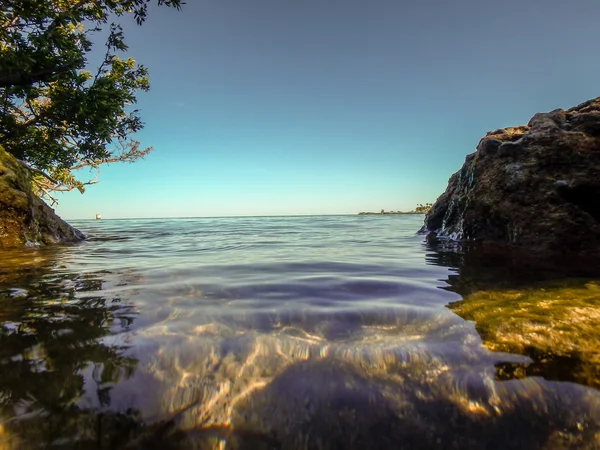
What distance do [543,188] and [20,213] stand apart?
43.7 feet

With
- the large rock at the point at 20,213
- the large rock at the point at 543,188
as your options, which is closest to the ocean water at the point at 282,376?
the large rock at the point at 543,188

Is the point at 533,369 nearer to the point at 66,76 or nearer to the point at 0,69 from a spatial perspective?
the point at 0,69

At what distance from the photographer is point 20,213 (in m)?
8.35

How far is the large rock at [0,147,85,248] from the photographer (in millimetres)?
8016

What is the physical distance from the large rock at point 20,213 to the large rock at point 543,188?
12384 mm

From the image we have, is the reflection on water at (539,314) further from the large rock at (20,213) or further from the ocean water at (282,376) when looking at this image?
the large rock at (20,213)

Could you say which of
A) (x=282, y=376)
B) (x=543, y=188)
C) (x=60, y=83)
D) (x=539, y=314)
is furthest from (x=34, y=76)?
(x=543, y=188)

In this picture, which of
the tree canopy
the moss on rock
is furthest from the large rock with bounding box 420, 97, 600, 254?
the tree canopy

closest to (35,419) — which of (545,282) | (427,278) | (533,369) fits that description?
(533,369)

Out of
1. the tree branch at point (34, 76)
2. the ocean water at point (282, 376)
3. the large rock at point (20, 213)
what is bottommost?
the ocean water at point (282, 376)

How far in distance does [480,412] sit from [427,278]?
2801 millimetres

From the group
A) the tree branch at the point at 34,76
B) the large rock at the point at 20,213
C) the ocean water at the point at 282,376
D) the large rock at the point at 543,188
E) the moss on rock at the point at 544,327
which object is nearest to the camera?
the ocean water at the point at 282,376

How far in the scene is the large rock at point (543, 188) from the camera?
602 cm

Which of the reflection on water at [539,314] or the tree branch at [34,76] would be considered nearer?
the reflection on water at [539,314]
